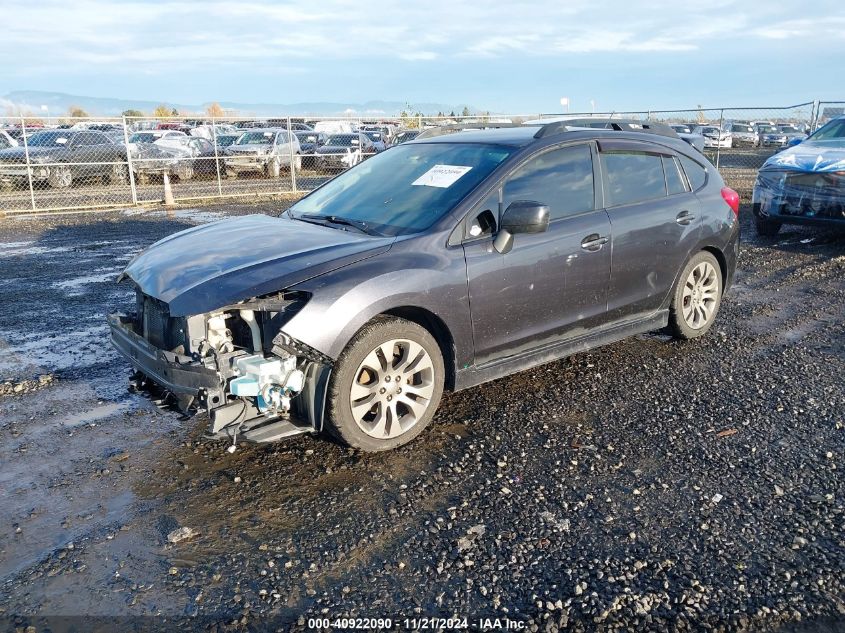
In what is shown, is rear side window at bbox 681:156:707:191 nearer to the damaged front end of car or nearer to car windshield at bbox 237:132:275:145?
the damaged front end of car

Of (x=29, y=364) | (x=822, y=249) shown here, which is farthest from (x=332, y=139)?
(x=29, y=364)

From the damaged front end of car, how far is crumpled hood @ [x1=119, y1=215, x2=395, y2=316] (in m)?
0.08

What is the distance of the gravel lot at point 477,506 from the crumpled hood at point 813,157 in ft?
15.5

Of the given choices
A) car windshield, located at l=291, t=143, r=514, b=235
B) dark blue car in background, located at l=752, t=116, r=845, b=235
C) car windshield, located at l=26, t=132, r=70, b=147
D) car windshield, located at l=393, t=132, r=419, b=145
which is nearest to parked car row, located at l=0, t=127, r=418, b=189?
car windshield, located at l=26, t=132, r=70, b=147

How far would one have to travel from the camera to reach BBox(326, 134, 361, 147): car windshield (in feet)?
77.3

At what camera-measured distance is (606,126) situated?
560 centimetres

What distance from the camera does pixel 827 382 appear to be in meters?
5.13

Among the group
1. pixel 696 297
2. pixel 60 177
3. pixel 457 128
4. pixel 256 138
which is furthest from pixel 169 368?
pixel 256 138

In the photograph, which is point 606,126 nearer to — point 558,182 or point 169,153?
point 558,182

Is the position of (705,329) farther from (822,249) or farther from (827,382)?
(822,249)

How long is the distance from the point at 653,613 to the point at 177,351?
8.63 ft

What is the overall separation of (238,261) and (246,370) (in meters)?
0.72

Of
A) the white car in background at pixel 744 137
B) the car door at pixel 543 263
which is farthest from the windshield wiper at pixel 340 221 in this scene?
the white car in background at pixel 744 137

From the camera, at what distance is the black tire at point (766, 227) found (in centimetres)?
1082
